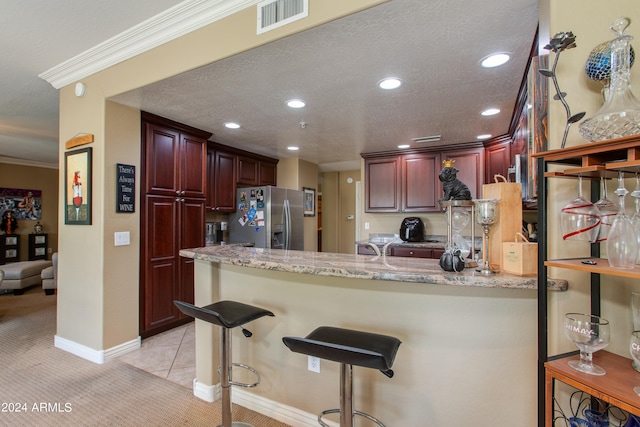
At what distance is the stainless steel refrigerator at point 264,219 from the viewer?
172 inches

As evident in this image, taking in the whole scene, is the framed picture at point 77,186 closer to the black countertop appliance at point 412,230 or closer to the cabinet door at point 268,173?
the cabinet door at point 268,173

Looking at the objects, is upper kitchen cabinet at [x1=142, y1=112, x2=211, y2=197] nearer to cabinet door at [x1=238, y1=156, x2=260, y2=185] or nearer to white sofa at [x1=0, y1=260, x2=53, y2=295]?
cabinet door at [x1=238, y1=156, x2=260, y2=185]

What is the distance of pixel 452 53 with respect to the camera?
1.91 m

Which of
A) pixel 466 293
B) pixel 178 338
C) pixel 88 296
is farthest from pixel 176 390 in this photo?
pixel 466 293

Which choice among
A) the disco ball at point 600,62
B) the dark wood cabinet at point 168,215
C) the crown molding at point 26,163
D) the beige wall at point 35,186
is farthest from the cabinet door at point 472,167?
the beige wall at point 35,186

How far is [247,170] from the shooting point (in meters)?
4.80

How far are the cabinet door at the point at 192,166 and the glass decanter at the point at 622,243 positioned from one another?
137 inches

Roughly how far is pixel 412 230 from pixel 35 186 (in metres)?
8.10

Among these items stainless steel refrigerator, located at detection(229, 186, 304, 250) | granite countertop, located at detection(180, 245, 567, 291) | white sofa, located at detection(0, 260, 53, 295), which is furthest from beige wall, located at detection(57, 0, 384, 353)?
white sofa, located at detection(0, 260, 53, 295)

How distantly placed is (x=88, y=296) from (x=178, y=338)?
3.00ft

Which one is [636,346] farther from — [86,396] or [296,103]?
[86,396]

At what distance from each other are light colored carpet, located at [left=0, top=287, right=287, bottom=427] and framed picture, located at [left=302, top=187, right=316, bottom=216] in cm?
351

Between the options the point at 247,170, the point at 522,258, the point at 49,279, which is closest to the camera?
the point at 522,258

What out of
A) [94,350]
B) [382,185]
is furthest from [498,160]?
[94,350]
